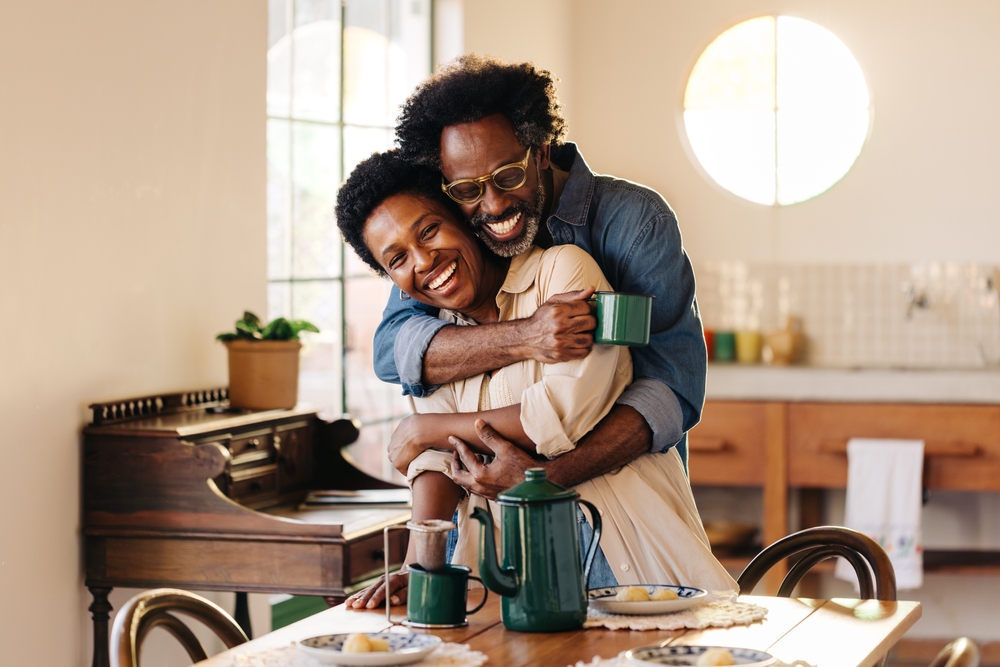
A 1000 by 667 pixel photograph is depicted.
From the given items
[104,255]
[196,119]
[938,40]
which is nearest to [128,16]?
[196,119]

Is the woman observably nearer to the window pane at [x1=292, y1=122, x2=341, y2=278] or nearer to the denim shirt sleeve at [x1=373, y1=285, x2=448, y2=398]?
the denim shirt sleeve at [x1=373, y1=285, x2=448, y2=398]

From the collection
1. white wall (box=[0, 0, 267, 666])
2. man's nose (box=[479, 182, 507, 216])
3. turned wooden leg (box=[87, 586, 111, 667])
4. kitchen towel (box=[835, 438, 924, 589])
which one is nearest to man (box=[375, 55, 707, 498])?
man's nose (box=[479, 182, 507, 216])

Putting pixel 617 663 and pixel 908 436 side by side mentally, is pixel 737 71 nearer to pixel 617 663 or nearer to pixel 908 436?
pixel 908 436

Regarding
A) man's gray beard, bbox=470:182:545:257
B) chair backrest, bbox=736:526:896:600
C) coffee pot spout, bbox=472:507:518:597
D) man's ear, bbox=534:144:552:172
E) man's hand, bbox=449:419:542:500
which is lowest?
chair backrest, bbox=736:526:896:600

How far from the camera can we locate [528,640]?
4.57 feet

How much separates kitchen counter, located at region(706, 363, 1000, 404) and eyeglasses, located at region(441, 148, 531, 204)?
11.3ft

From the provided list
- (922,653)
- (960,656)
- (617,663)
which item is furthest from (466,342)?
(922,653)

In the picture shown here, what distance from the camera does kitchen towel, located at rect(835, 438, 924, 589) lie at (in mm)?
4688

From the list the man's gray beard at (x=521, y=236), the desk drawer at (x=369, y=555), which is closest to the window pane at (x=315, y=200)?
the desk drawer at (x=369, y=555)

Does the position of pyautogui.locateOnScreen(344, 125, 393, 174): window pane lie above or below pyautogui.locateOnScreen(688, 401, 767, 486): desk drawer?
above

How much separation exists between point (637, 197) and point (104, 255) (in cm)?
150

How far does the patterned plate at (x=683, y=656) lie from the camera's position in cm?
124

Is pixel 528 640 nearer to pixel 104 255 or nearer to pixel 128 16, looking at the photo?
pixel 104 255

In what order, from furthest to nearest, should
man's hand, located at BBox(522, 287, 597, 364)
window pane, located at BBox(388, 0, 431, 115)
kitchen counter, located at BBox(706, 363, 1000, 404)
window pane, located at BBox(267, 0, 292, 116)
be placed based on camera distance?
kitchen counter, located at BBox(706, 363, 1000, 404), window pane, located at BBox(388, 0, 431, 115), window pane, located at BBox(267, 0, 292, 116), man's hand, located at BBox(522, 287, 597, 364)
